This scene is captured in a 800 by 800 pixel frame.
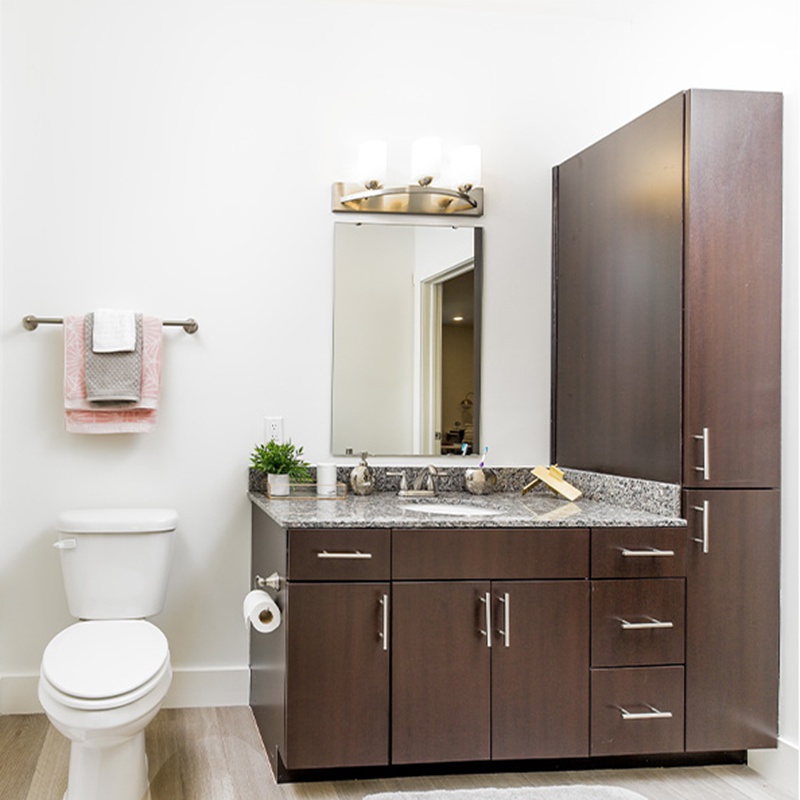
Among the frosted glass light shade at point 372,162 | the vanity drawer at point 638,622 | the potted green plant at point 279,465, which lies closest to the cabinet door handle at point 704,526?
the vanity drawer at point 638,622

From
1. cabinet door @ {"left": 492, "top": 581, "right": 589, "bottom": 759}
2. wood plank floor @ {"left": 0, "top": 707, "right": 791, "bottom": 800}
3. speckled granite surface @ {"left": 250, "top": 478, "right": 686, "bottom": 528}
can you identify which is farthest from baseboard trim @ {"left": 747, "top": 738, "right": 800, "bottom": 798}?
speckled granite surface @ {"left": 250, "top": 478, "right": 686, "bottom": 528}

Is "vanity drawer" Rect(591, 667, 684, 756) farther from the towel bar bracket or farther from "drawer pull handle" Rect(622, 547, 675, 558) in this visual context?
the towel bar bracket

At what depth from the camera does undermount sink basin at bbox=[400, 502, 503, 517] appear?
116 inches

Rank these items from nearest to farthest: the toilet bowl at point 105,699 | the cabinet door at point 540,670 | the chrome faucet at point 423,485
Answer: the toilet bowl at point 105,699
the cabinet door at point 540,670
the chrome faucet at point 423,485

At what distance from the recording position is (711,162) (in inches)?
106

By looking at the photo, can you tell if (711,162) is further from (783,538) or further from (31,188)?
(31,188)

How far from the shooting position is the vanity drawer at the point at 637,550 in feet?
8.90

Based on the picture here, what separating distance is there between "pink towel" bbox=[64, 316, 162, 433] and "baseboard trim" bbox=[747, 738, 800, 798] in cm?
213

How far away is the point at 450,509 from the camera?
309cm

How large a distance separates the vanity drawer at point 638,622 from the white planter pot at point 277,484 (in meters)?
1.07

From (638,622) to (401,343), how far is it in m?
1.27

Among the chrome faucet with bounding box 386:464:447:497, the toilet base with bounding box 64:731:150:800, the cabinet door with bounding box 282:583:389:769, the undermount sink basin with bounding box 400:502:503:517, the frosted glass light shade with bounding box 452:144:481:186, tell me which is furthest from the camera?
the frosted glass light shade with bounding box 452:144:481:186

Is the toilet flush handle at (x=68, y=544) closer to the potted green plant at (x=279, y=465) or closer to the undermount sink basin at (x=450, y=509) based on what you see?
the potted green plant at (x=279, y=465)

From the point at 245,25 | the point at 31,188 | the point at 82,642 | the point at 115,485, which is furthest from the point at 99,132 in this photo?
the point at 82,642
